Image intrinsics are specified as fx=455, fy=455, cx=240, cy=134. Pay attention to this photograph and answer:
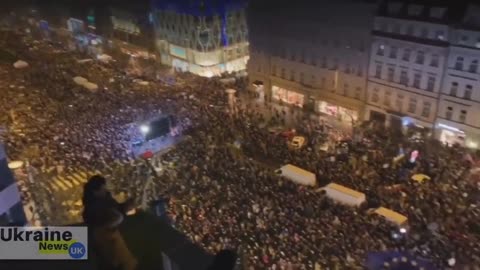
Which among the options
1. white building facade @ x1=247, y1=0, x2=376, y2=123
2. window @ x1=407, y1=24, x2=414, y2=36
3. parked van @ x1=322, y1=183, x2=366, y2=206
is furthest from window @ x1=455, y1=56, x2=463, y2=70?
parked van @ x1=322, y1=183, x2=366, y2=206

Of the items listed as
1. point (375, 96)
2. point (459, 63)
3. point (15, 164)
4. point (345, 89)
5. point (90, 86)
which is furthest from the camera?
point (90, 86)

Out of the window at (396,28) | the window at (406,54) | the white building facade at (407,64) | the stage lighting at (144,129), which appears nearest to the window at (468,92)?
the white building facade at (407,64)

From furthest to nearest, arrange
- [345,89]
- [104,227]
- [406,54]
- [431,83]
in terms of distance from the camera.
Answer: [345,89] → [406,54] → [431,83] → [104,227]

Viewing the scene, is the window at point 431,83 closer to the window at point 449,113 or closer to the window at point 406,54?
the window at point 449,113

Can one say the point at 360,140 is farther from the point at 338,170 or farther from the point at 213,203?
the point at 213,203

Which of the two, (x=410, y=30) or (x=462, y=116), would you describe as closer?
(x=462, y=116)

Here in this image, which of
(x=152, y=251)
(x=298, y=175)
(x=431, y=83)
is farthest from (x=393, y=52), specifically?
(x=152, y=251)

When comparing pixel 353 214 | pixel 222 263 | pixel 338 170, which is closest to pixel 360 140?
pixel 338 170

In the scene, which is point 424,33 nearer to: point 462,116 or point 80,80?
point 462,116
